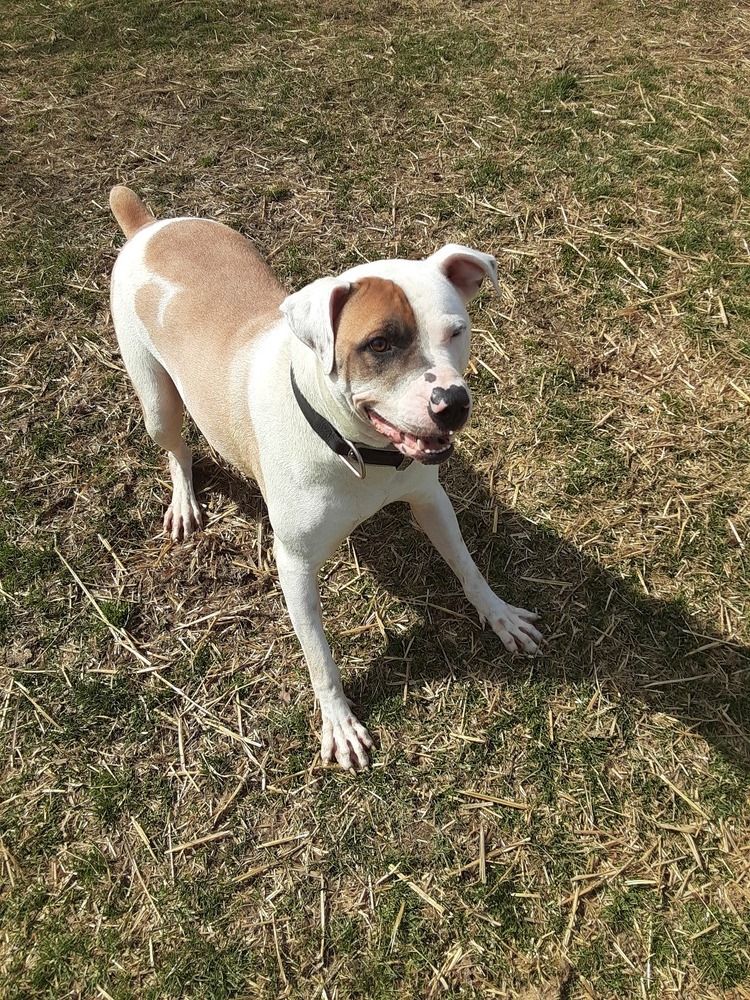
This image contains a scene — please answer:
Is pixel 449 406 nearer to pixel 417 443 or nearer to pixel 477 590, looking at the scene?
pixel 417 443

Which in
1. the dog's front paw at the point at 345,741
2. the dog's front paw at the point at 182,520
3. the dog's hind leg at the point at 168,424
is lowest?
the dog's front paw at the point at 345,741

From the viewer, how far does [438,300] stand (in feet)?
7.52

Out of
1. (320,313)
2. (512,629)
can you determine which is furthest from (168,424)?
Result: (512,629)

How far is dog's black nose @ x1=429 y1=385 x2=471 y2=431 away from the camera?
2150mm

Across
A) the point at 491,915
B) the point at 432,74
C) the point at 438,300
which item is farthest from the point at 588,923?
the point at 432,74

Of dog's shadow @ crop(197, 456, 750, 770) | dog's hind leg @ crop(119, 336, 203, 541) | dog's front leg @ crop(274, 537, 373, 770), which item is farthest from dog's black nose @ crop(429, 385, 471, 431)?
dog's hind leg @ crop(119, 336, 203, 541)

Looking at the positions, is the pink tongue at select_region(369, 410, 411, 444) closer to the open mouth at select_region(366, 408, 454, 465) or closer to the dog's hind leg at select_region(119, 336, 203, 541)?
the open mouth at select_region(366, 408, 454, 465)

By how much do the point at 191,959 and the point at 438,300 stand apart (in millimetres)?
2748

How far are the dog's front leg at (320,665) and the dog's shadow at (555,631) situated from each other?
0.61 ft

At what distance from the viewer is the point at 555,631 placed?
11.9 feet

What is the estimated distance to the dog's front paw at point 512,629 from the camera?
3.52m

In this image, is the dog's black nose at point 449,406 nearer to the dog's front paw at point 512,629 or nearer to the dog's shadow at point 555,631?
the dog's front paw at point 512,629

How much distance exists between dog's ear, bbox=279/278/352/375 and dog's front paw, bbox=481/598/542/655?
5.70 feet

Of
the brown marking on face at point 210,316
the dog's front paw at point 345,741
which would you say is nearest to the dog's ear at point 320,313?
the brown marking on face at point 210,316
